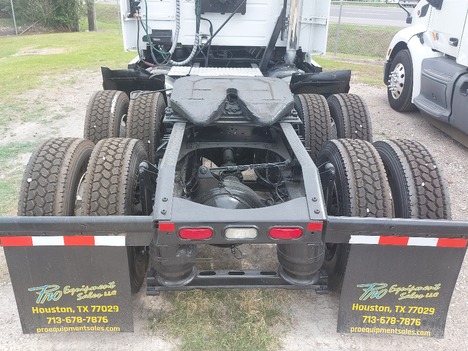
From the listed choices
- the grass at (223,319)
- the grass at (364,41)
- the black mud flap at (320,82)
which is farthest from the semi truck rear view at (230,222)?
the grass at (364,41)

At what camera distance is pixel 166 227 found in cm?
225

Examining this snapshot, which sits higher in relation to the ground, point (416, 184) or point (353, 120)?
point (416, 184)

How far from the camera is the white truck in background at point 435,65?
6.09m

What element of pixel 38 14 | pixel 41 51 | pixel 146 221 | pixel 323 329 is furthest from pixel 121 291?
pixel 38 14

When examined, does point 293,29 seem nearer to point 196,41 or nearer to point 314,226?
point 196,41

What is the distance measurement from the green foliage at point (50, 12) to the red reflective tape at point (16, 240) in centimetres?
2423

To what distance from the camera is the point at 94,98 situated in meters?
4.77

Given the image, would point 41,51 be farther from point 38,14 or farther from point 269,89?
point 269,89

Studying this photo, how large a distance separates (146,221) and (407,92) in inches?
268

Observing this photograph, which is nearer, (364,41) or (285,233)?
(285,233)

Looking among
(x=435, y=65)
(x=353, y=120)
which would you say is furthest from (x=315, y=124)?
(x=435, y=65)

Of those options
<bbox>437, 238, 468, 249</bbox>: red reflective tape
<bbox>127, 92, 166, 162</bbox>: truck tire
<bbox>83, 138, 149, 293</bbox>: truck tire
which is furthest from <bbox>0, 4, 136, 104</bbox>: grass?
<bbox>437, 238, 468, 249</bbox>: red reflective tape

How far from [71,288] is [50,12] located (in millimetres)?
24445

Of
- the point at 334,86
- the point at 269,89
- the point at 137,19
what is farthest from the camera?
the point at 137,19
